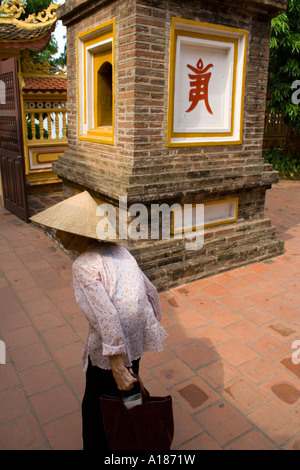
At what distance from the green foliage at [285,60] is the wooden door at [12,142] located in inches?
280

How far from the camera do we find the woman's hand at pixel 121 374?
202 cm

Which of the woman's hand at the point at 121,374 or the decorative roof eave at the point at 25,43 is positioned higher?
the decorative roof eave at the point at 25,43

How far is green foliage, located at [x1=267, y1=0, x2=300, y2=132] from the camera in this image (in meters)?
10.6

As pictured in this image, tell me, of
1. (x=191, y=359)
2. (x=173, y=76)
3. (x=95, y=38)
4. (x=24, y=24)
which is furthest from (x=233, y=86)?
(x=24, y=24)

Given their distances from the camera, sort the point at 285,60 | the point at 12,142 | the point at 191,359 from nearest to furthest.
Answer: the point at 191,359, the point at 12,142, the point at 285,60

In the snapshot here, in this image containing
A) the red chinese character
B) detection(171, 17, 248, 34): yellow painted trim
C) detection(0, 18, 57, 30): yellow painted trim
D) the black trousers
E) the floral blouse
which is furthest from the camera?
detection(0, 18, 57, 30): yellow painted trim

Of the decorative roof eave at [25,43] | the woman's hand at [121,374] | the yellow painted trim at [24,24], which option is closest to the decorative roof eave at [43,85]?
the decorative roof eave at [25,43]

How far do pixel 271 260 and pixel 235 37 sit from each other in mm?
3030

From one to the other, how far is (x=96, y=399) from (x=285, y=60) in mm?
11924

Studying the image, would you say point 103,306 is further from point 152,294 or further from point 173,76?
point 173,76

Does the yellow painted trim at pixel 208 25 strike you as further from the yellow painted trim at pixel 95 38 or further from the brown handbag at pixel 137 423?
the brown handbag at pixel 137 423

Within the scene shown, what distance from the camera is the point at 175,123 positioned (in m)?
4.66

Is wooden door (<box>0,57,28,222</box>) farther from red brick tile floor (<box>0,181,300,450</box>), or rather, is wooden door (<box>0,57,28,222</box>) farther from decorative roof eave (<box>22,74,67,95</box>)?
red brick tile floor (<box>0,181,300,450</box>)

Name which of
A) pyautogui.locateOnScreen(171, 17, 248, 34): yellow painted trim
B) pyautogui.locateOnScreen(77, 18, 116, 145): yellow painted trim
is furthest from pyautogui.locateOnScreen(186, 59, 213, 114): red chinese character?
pyautogui.locateOnScreen(77, 18, 116, 145): yellow painted trim
